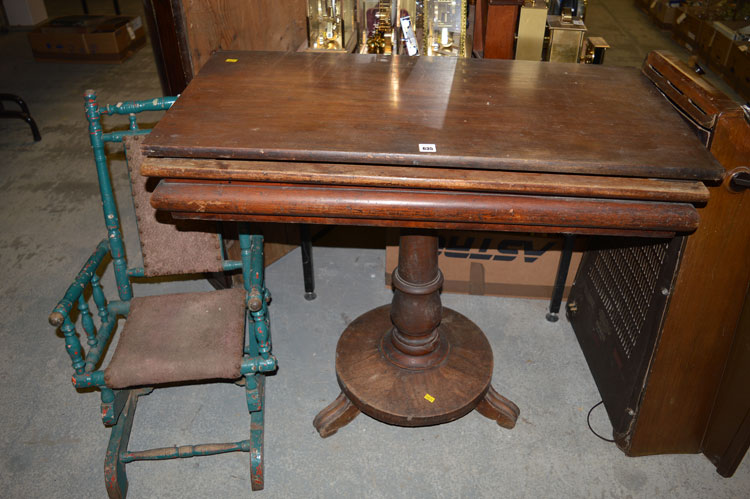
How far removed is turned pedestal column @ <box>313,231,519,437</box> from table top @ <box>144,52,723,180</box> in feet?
1.50

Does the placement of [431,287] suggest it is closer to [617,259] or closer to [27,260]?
[617,259]

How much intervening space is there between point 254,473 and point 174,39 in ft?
4.98

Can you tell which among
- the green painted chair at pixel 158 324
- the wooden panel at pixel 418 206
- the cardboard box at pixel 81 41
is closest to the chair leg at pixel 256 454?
the green painted chair at pixel 158 324

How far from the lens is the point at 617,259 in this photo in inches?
80.3

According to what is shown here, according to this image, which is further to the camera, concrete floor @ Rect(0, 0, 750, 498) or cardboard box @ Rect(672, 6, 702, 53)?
cardboard box @ Rect(672, 6, 702, 53)

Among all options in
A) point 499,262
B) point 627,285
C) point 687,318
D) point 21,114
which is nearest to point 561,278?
point 499,262

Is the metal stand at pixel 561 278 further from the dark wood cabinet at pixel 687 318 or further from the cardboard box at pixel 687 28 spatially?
the cardboard box at pixel 687 28

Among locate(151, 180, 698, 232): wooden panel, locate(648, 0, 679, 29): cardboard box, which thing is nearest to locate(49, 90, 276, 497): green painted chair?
locate(151, 180, 698, 232): wooden panel

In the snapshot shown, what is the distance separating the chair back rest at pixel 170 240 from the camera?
185 centimetres

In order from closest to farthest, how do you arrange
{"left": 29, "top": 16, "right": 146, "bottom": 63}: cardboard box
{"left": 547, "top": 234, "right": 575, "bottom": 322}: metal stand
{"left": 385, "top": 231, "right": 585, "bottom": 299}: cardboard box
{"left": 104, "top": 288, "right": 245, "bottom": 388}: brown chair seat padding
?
1. {"left": 104, "top": 288, "right": 245, "bottom": 388}: brown chair seat padding
2. {"left": 547, "top": 234, "right": 575, "bottom": 322}: metal stand
3. {"left": 385, "top": 231, "right": 585, "bottom": 299}: cardboard box
4. {"left": 29, "top": 16, "right": 146, "bottom": 63}: cardboard box

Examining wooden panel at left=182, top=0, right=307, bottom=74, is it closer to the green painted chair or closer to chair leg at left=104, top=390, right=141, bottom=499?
the green painted chair

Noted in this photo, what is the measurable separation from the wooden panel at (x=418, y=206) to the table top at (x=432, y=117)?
0.07 m

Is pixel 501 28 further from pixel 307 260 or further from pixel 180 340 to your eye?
pixel 180 340

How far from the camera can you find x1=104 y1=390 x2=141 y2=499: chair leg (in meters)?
1.77
